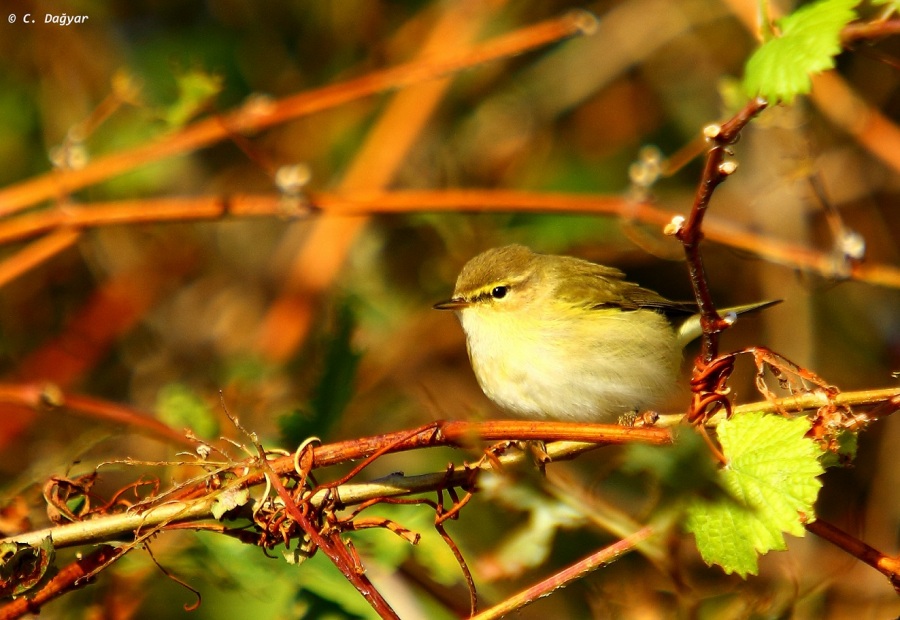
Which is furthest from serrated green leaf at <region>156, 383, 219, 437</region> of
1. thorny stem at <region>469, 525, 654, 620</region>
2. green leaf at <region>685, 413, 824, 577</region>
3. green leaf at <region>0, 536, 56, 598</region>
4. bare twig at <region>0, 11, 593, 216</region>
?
green leaf at <region>685, 413, 824, 577</region>

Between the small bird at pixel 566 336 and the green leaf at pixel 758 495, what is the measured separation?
56.2 inches

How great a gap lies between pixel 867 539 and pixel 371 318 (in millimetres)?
2848

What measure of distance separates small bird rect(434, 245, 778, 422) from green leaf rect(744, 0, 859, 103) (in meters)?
1.33

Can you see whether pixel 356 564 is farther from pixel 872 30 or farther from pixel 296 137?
pixel 296 137

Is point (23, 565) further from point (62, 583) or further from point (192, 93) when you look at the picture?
point (192, 93)

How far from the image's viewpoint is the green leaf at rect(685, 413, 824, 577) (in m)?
1.92

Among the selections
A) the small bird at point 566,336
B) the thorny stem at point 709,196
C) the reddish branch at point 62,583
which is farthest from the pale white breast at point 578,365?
the reddish branch at point 62,583

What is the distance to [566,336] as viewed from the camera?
3633mm

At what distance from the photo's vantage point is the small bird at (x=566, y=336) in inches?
137

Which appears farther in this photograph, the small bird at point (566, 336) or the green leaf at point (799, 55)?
the small bird at point (566, 336)

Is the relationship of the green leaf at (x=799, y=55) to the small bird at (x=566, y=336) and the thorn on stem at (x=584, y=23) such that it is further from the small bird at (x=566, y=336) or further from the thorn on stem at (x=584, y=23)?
the thorn on stem at (x=584, y=23)

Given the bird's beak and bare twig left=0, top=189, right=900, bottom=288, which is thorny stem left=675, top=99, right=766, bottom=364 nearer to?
bare twig left=0, top=189, right=900, bottom=288

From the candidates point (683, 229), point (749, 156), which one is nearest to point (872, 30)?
point (683, 229)

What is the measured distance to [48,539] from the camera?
7.20 feet
